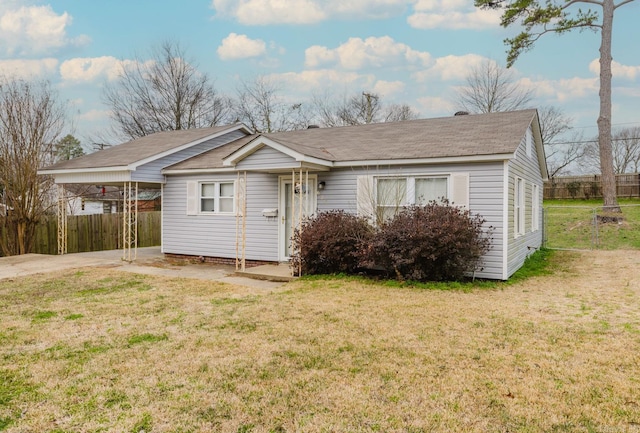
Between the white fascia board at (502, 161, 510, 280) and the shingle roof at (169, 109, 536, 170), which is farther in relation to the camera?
the shingle roof at (169, 109, 536, 170)

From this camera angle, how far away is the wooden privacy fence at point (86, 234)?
14.5 meters

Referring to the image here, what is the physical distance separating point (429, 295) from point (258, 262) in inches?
206

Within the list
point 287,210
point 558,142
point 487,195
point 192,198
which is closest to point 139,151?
point 192,198

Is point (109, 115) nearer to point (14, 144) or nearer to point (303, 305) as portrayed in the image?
point (14, 144)

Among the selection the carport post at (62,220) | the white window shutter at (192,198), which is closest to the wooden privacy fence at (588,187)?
the white window shutter at (192,198)

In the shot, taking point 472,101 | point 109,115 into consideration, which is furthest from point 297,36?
point 472,101

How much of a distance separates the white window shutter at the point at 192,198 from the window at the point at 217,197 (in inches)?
6.3

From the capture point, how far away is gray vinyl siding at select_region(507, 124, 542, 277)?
29.8 ft

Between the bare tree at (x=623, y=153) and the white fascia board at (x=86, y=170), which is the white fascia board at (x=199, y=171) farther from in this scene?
the bare tree at (x=623, y=153)

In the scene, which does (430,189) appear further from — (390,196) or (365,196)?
(365,196)

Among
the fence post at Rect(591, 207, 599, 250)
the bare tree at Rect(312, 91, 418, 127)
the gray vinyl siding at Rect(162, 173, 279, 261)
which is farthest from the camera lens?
the bare tree at Rect(312, 91, 418, 127)

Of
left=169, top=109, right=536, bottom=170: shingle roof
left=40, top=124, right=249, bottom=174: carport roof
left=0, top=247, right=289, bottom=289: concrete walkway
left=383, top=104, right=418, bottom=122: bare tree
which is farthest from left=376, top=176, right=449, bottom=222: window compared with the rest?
left=383, top=104, right=418, bottom=122: bare tree

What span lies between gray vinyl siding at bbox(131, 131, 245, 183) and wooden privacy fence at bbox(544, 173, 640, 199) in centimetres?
2119

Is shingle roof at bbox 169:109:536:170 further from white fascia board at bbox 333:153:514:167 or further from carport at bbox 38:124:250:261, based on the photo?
carport at bbox 38:124:250:261
